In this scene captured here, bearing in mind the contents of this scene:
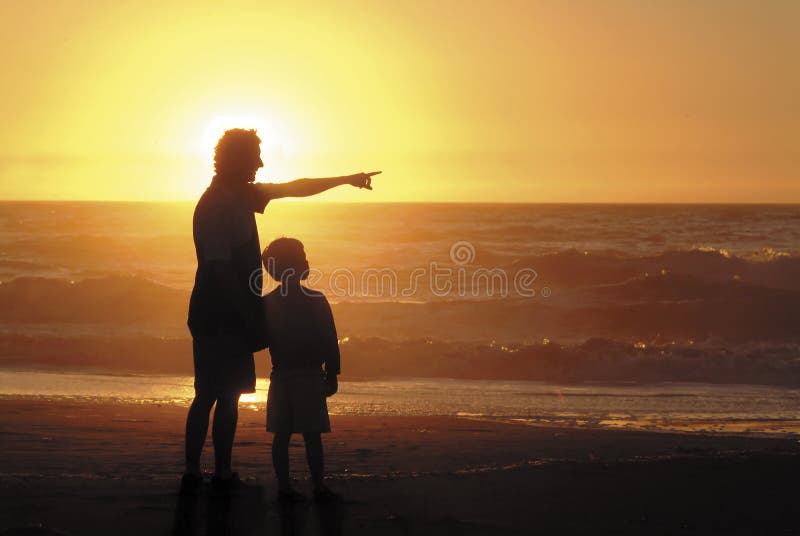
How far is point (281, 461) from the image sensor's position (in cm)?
440

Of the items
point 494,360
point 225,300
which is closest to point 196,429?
point 225,300

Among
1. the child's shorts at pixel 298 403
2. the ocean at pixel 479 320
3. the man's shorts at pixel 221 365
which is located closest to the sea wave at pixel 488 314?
the ocean at pixel 479 320

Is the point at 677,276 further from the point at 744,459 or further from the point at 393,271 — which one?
the point at 744,459

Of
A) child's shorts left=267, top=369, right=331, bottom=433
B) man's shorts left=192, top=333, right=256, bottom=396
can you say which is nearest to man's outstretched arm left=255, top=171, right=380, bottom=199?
man's shorts left=192, top=333, right=256, bottom=396

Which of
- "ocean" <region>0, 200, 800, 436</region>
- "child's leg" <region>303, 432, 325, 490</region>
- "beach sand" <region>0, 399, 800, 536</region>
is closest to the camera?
"beach sand" <region>0, 399, 800, 536</region>

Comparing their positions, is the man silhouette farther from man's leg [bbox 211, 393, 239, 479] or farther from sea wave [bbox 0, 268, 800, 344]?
sea wave [bbox 0, 268, 800, 344]

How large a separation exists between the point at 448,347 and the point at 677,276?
12.6m

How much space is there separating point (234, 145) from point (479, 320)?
1508cm

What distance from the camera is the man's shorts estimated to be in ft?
14.5

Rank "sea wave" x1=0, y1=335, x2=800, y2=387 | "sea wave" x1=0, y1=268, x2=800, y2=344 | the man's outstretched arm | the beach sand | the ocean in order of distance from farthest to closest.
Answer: "sea wave" x1=0, y1=268, x2=800, y2=344 < "sea wave" x1=0, y1=335, x2=800, y2=387 < the ocean < the man's outstretched arm < the beach sand

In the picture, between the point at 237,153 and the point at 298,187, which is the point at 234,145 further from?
the point at 298,187

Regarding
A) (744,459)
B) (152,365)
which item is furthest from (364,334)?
(744,459)

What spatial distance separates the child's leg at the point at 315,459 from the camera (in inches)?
172

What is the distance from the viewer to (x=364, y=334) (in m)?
17.3
